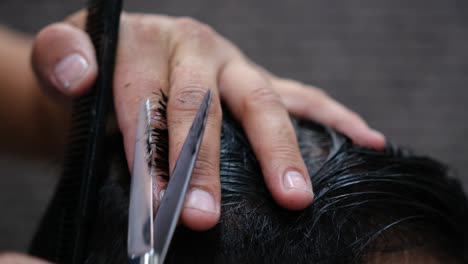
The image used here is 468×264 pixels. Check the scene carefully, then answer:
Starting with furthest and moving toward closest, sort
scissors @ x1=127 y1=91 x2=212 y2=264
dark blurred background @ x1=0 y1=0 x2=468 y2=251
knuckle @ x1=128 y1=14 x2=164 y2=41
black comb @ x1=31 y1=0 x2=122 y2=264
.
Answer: dark blurred background @ x1=0 y1=0 x2=468 y2=251, knuckle @ x1=128 y1=14 x2=164 y2=41, black comb @ x1=31 y1=0 x2=122 y2=264, scissors @ x1=127 y1=91 x2=212 y2=264

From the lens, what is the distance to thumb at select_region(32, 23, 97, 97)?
26.1 inches

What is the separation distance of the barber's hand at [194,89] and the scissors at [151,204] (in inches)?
1.0

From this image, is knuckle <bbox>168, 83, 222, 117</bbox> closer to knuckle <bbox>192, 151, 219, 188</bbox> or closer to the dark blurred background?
knuckle <bbox>192, 151, 219, 188</bbox>

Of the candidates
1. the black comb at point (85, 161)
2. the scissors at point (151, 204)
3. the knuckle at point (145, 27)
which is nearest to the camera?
the scissors at point (151, 204)

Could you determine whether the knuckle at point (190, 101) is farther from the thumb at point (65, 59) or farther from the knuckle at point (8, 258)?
the knuckle at point (8, 258)

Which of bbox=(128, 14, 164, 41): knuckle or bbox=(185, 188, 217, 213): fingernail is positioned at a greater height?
bbox=(128, 14, 164, 41): knuckle

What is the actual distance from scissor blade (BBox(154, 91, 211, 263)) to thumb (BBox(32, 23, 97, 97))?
0.68 feet

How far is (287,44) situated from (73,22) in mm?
1588

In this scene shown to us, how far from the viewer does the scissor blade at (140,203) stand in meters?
0.47

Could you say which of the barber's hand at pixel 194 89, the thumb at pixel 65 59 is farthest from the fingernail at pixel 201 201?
the thumb at pixel 65 59

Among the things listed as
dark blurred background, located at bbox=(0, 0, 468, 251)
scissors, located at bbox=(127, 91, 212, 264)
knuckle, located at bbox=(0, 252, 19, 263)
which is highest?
scissors, located at bbox=(127, 91, 212, 264)

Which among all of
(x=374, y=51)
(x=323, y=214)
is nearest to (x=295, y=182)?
(x=323, y=214)

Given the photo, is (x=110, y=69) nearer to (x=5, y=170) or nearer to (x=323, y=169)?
(x=323, y=169)

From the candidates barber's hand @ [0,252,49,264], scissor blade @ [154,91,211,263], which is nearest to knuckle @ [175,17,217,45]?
scissor blade @ [154,91,211,263]
